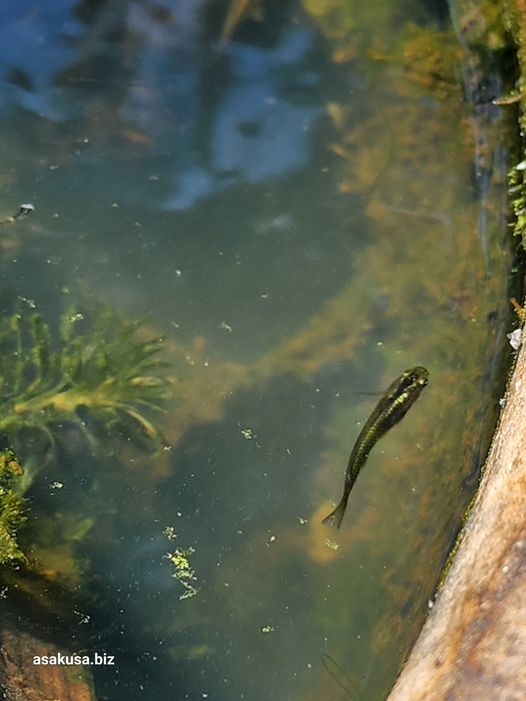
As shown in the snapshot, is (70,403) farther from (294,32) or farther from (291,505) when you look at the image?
(294,32)

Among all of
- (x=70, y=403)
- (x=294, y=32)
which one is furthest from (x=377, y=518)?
(x=294, y=32)

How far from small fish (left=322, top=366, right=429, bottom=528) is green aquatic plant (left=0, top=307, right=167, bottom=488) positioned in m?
1.04

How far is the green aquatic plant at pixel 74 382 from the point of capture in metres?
3.67

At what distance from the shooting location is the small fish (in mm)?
3531

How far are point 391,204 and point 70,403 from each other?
2247 mm

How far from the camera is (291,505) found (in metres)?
3.71

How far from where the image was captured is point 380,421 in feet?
11.6

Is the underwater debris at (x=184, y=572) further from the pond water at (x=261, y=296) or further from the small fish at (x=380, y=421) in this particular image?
the small fish at (x=380, y=421)

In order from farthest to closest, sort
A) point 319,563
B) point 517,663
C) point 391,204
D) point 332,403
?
point 391,204, point 332,403, point 319,563, point 517,663

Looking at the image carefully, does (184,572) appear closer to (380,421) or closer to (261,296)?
(380,421)

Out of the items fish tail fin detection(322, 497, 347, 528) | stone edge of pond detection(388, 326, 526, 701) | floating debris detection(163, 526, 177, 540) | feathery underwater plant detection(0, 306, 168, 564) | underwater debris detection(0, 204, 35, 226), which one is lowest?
stone edge of pond detection(388, 326, 526, 701)

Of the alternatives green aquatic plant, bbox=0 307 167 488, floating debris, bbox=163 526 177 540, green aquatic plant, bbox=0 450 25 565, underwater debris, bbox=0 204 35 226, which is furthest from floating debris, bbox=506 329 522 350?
underwater debris, bbox=0 204 35 226

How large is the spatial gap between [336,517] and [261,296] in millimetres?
1315

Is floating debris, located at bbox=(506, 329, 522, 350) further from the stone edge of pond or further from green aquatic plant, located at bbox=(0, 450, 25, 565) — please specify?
Answer: green aquatic plant, located at bbox=(0, 450, 25, 565)
